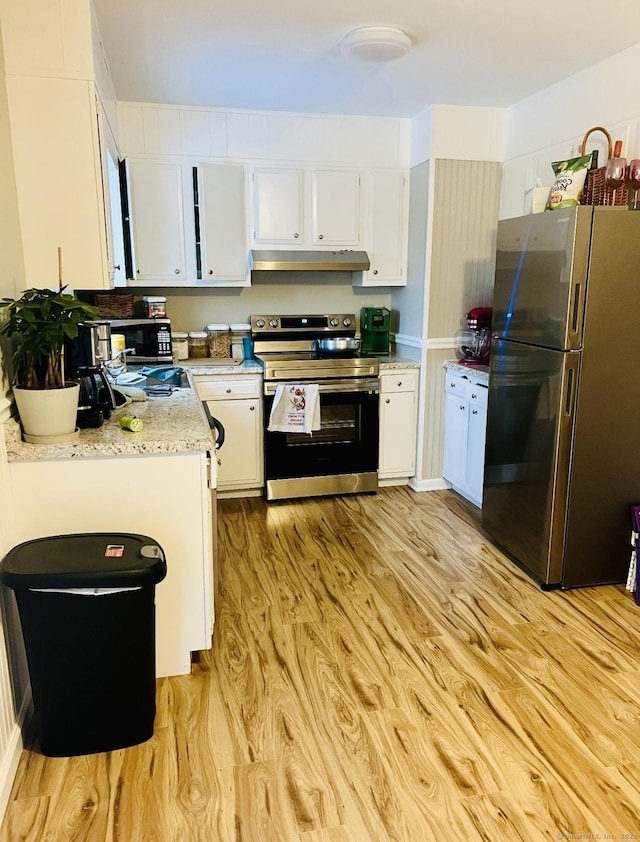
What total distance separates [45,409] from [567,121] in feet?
9.95

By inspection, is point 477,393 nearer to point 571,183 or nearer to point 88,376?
point 571,183

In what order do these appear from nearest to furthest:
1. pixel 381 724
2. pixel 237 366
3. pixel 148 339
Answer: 1. pixel 381 724
2. pixel 148 339
3. pixel 237 366

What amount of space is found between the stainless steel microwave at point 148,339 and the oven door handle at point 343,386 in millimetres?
681

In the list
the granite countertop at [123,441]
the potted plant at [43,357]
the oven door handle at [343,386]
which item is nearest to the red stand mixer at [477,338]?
the oven door handle at [343,386]

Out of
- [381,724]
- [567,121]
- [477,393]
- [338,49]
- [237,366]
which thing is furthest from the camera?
[237,366]

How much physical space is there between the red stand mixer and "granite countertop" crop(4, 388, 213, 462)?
6.98 ft

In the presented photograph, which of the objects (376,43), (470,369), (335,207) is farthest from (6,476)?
(335,207)

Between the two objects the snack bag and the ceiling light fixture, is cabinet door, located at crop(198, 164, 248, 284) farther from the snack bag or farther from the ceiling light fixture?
the snack bag

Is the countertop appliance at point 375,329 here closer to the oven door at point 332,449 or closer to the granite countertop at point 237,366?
the granite countertop at point 237,366

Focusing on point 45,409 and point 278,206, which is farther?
point 278,206

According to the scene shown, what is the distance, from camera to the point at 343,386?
3.93 metres

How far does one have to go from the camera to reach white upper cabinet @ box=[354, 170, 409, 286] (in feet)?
13.5

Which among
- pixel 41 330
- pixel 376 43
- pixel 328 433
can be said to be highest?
pixel 376 43

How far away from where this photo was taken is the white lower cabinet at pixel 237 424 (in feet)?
12.6
